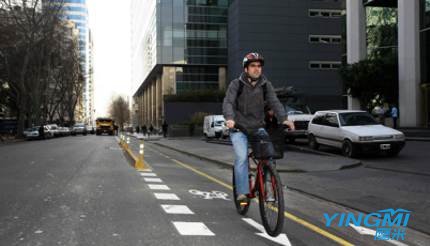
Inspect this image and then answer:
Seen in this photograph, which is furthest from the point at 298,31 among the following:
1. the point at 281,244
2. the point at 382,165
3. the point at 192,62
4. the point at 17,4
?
the point at 281,244

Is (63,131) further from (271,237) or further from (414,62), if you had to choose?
(271,237)

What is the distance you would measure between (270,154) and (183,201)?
7.90 feet

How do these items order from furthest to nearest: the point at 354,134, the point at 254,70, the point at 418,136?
the point at 418,136, the point at 354,134, the point at 254,70

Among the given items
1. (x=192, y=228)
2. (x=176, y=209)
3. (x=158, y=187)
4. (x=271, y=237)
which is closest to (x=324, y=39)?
(x=158, y=187)

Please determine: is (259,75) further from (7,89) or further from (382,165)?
(7,89)

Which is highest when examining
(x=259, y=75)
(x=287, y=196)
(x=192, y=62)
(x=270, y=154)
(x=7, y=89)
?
(x=192, y=62)

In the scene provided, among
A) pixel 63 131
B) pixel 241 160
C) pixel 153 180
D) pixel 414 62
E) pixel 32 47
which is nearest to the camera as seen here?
pixel 241 160

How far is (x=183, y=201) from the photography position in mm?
7340

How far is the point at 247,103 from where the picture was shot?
5691 millimetres

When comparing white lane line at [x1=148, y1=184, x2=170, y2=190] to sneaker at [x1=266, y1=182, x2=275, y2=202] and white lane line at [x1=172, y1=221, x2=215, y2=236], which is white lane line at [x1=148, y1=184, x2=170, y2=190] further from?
sneaker at [x1=266, y1=182, x2=275, y2=202]

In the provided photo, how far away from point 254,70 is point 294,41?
60711 millimetres

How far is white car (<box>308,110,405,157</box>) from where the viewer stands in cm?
1490

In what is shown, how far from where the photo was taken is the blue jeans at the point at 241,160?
5.74m

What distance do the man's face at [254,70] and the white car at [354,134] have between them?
1022 cm
